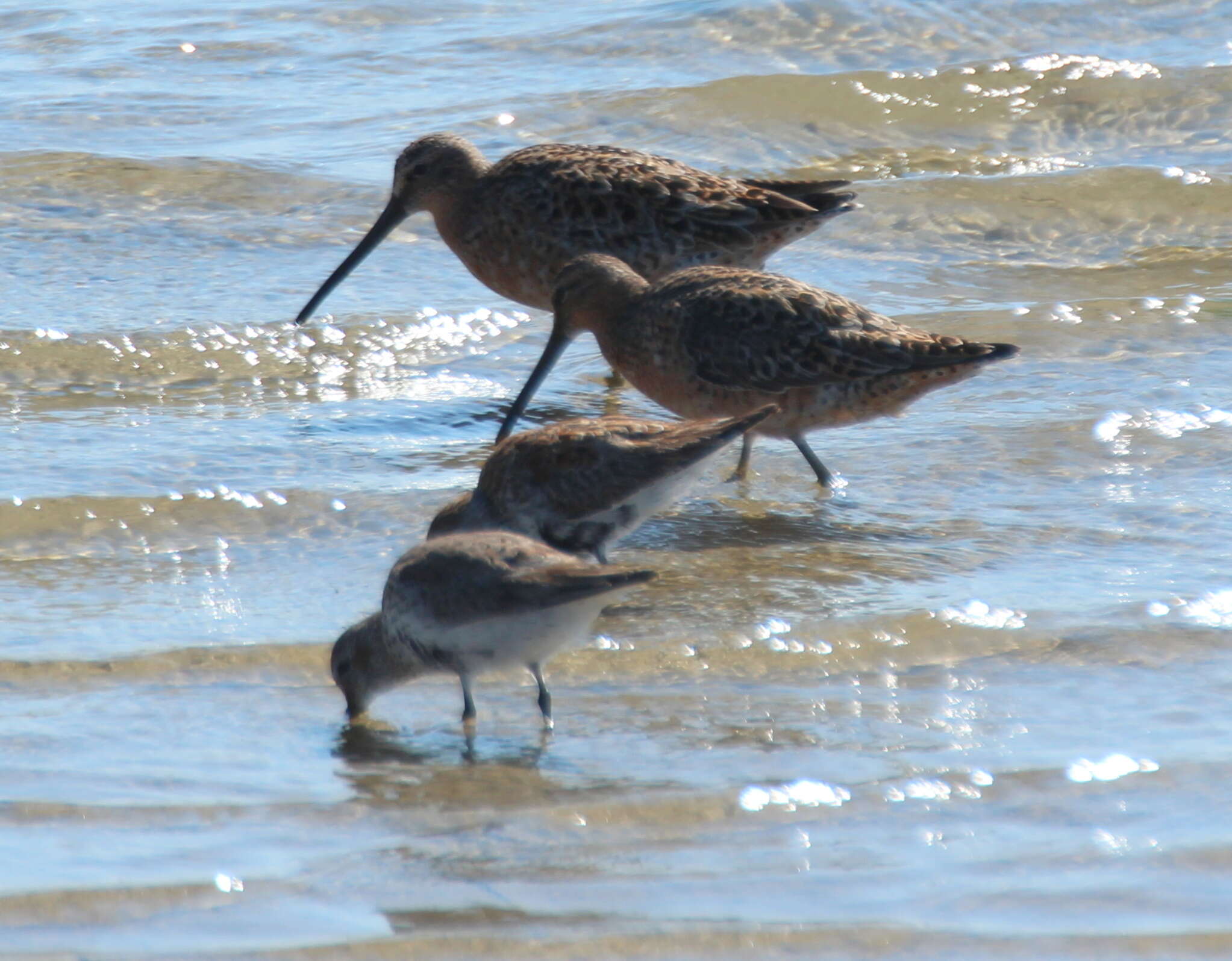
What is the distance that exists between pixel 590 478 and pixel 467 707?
1019mm

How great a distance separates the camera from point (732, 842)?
3.96 m

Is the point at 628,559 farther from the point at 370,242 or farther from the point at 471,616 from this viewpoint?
the point at 370,242

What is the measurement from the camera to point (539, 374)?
7.46 metres

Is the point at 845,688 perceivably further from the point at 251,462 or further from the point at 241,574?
the point at 251,462

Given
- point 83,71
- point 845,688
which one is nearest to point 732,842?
point 845,688

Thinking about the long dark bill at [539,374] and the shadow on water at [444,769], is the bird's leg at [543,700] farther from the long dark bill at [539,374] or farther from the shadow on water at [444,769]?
the long dark bill at [539,374]

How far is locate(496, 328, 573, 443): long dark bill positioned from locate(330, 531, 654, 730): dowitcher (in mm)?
2470

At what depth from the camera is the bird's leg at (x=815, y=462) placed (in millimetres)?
6707

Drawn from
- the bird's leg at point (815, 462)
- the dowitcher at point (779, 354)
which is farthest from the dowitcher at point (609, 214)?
the bird's leg at point (815, 462)

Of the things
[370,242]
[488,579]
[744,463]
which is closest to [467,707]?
[488,579]

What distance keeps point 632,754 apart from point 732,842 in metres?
0.58

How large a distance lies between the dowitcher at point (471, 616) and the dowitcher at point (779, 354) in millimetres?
1997

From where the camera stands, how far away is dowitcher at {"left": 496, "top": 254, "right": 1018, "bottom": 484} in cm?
656

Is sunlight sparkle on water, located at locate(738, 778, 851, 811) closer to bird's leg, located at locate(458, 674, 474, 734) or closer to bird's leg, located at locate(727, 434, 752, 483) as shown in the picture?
bird's leg, located at locate(458, 674, 474, 734)
